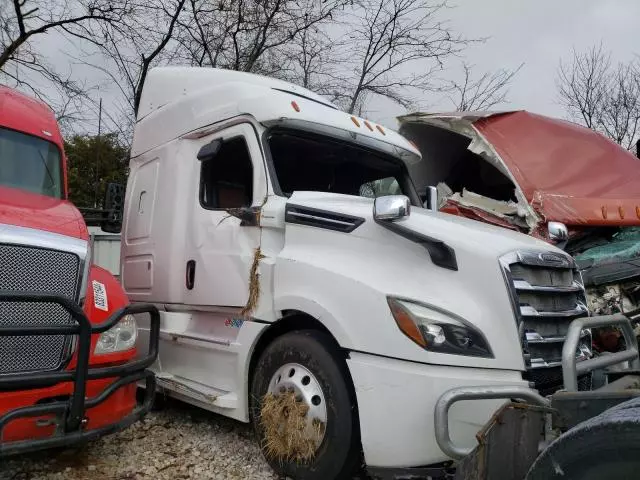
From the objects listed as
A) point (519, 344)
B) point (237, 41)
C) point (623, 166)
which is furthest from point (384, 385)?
point (237, 41)

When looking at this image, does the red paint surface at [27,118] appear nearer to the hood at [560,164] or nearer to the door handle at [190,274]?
the door handle at [190,274]

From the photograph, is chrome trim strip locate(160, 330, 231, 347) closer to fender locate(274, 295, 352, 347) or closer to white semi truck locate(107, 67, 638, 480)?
white semi truck locate(107, 67, 638, 480)

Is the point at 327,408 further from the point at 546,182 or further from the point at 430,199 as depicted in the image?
the point at 546,182

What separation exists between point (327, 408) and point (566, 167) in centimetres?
476

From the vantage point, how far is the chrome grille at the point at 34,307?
327 centimetres

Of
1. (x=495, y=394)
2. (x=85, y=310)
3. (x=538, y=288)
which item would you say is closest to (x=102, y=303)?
(x=85, y=310)

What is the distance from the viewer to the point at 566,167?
21.5ft

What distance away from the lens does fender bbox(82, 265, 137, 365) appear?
3559 millimetres

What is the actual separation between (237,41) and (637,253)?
11.0 meters

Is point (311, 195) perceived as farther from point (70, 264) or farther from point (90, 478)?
point (90, 478)

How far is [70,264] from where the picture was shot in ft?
11.7

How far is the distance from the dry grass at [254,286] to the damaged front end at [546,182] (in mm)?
2945

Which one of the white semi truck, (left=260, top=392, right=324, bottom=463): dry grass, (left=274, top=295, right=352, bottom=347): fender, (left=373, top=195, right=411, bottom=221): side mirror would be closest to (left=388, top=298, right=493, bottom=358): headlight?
the white semi truck

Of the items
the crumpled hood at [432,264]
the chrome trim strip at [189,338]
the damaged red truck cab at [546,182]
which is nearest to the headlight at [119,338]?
the chrome trim strip at [189,338]
